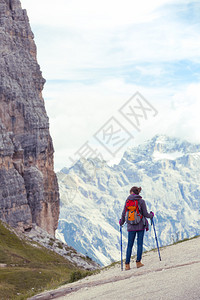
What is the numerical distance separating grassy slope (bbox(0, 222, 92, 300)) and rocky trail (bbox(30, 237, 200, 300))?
14.8 feet

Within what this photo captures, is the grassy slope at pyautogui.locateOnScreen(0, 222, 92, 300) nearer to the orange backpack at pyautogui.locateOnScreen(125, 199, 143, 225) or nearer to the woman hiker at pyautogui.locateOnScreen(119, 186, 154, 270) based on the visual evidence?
the woman hiker at pyautogui.locateOnScreen(119, 186, 154, 270)

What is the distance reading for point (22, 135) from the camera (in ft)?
448

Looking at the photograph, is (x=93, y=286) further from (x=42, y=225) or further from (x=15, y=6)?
(x=15, y=6)

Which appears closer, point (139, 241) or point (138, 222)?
point (138, 222)

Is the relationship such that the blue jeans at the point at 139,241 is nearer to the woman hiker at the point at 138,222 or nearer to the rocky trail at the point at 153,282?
the woman hiker at the point at 138,222

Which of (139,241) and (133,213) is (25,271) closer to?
(139,241)

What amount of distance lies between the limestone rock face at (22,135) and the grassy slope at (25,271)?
24.1 meters

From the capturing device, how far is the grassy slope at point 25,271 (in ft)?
118

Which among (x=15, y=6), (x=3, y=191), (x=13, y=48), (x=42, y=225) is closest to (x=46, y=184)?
(x=42, y=225)

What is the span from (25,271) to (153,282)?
115 feet

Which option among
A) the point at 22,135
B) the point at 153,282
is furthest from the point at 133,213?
the point at 22,135

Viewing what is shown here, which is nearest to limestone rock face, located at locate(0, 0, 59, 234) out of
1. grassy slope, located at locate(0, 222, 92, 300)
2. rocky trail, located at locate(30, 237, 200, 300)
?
grassy slope, located at locate(0, 222, 92, 300)

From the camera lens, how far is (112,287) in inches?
736

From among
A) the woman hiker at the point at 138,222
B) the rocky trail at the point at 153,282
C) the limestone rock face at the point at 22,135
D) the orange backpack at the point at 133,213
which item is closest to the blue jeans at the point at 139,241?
the woman hiker at the point at 138,222
